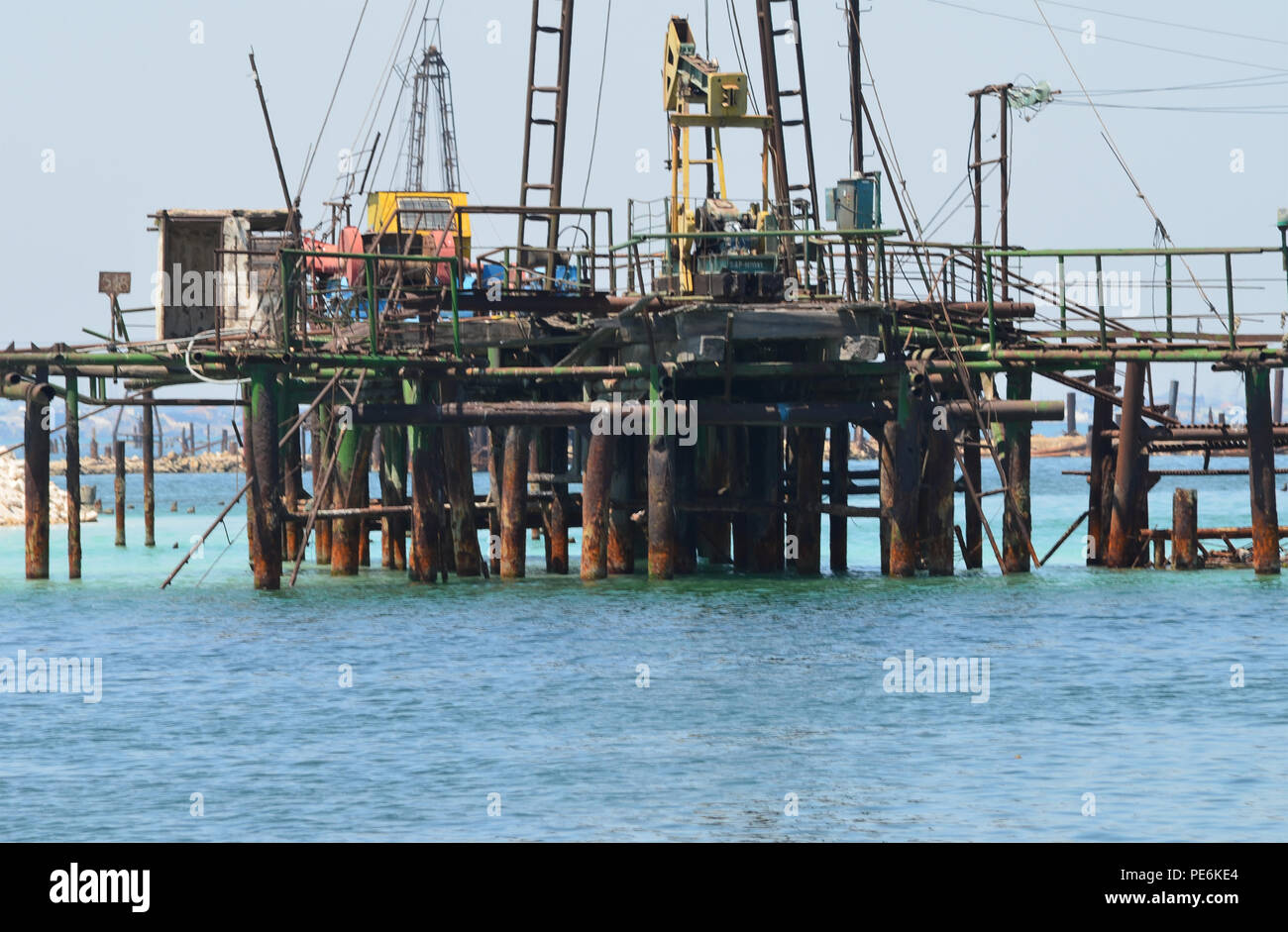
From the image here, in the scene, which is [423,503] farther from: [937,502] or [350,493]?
[937,502]

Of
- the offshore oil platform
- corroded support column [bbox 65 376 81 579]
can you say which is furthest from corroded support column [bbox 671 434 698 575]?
corroded support column [bbox 65 376 81 579]

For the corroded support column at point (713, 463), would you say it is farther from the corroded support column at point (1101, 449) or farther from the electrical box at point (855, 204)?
the corroded support column at point (1101, 449)

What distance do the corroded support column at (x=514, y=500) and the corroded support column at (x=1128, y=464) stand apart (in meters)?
11.3

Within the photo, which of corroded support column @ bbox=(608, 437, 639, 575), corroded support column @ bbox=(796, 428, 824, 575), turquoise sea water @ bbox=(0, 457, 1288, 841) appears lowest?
turquoise sea water @ bbox=(0, 457, 1288, 841)

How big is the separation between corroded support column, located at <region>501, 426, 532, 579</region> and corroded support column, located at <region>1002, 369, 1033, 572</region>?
9274 millimetres

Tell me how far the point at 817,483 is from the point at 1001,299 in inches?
209

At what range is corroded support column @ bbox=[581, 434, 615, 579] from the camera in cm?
3738

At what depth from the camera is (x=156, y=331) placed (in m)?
42.1

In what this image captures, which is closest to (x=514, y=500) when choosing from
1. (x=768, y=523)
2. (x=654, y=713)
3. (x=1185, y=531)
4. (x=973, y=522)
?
(x=768, y=523)

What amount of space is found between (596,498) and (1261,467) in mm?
11908

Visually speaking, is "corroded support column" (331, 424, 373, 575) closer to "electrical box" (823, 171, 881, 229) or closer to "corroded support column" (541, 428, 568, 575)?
"corroded support column" (541, 428, 568, 575)

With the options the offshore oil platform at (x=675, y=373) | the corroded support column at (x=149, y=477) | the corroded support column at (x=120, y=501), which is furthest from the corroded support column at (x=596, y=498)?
the corroded support column at (x=120, y=501)
